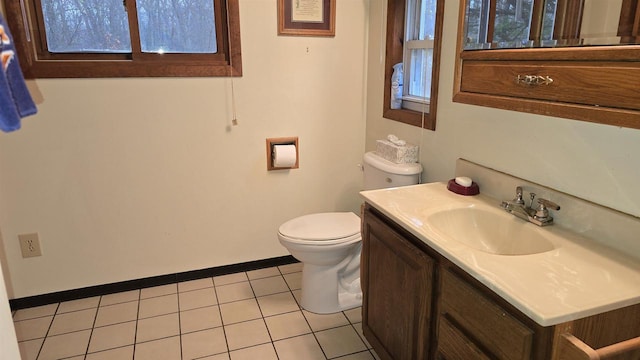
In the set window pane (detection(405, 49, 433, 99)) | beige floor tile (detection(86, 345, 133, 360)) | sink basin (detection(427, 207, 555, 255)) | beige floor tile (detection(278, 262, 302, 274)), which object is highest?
window pane (detection(405, 49, 433, 99))

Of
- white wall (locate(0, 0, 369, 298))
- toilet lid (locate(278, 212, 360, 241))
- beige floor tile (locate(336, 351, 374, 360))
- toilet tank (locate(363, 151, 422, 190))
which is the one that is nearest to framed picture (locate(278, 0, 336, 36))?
white wall (locate(0, 0, 369, 298))

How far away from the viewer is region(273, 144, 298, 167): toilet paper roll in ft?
8.51

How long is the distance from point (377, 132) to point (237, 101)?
0.85m

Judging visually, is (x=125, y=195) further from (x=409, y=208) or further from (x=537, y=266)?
(x=537, y=266)

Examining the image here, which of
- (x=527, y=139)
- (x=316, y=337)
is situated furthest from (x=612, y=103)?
(x=316, y=337)

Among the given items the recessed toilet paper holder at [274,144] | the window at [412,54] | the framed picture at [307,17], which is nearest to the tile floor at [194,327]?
the recessed toilet paper holder at [274,144]

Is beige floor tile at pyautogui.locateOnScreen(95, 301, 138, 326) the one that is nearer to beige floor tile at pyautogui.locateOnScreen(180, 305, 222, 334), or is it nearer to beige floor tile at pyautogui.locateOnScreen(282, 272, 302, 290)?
beige floor tile at pyautogui.locateOnScreen(180, 305, 222, 334)

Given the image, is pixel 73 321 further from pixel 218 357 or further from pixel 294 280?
pixel 294 280

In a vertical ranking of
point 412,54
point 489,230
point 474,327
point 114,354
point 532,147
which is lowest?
point 114,354

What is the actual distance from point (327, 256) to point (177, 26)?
148 cm

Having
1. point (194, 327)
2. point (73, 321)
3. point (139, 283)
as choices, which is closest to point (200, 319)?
point (194, 327)

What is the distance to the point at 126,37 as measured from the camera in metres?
2.31

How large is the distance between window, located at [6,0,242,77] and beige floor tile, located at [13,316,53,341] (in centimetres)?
126

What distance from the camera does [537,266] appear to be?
1179 mm
